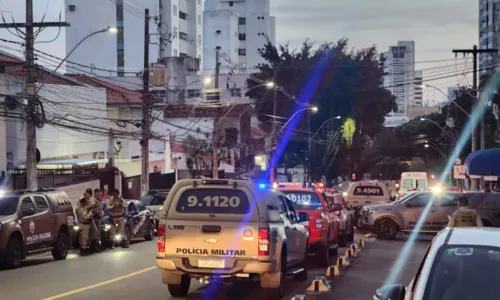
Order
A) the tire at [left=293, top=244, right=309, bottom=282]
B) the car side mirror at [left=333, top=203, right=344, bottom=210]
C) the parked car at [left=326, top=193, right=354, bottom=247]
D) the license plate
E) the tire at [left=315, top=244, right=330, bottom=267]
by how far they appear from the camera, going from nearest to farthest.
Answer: the license plate < the tire at [left=293, top=244, right=309, bottom=282] < the tire at [left=315, top=244, right=330, bottom=267] < the car side mirror at [left=333, top=203, right=344, bottom=210] < the parked car at [left=326, top=193, right=354, bottom=247]

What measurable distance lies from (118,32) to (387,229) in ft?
212

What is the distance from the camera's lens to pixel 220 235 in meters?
12.1

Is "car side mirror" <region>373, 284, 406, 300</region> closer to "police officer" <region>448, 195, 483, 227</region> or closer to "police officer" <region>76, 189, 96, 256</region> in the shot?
"police officer" <region>448, 195, 483, 227</region>

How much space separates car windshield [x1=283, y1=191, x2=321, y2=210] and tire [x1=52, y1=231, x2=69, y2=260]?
6360mm

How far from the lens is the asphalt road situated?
43.2ft

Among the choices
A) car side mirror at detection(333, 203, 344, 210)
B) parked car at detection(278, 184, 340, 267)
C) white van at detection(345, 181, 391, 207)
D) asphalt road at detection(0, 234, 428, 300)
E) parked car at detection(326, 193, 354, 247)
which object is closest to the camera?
asphalt road at detection(0, 234, 428, 300)

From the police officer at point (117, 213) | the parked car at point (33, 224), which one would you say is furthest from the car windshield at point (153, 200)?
the parked car at point (33, 224)

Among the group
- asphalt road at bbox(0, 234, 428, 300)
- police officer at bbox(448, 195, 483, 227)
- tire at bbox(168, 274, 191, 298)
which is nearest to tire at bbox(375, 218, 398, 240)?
asphalt road at bbox(0, 234, 428, 300)

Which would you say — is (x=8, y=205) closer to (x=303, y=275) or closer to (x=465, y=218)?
(x=303, y=275)

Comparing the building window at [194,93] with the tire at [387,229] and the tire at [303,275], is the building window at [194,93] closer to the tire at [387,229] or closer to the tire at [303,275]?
the tire at [387,229]

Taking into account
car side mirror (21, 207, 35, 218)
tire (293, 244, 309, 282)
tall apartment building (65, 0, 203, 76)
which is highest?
tall apartment building (65, 0, 203, 76)

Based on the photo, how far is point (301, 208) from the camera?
1847 cm

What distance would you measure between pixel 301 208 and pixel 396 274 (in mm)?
3046

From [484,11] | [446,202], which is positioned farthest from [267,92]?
[484,11]
